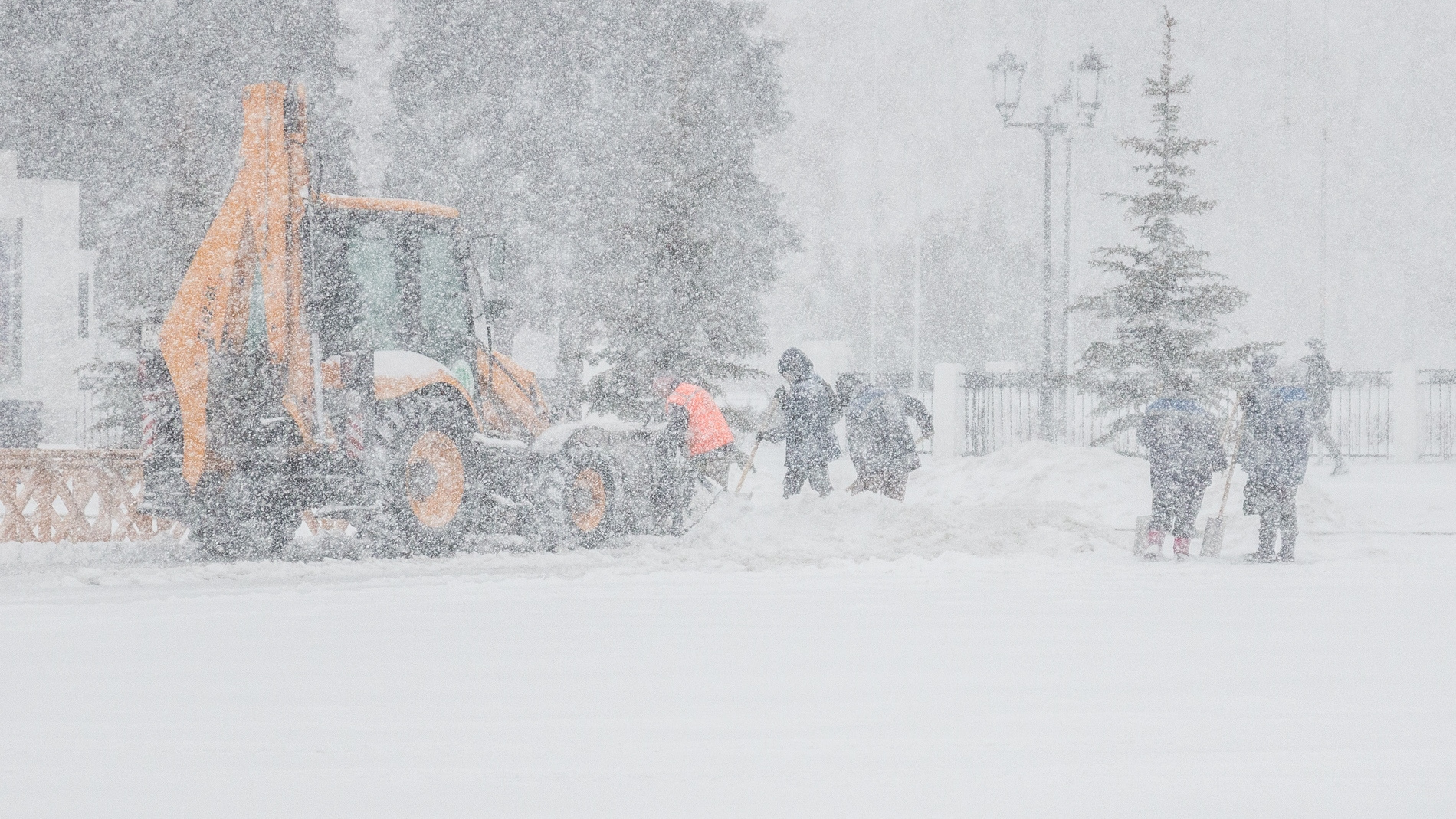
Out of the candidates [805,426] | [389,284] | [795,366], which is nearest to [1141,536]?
[805,426]

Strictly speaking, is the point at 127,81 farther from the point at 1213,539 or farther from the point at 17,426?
the point at 1213,539

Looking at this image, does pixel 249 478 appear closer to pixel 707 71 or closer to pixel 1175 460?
pixel 1175 460

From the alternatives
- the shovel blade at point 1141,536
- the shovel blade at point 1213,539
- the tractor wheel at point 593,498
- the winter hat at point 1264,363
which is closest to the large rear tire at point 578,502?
the tractor wheel at point 593,498

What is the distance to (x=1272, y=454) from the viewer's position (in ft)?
42.1

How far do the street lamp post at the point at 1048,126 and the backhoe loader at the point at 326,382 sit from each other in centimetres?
1123

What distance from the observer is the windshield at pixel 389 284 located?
42.2ft

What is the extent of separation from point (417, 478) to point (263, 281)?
1987mm

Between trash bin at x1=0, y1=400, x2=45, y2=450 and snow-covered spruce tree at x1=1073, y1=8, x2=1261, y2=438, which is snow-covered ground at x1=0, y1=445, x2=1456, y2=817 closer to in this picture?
snow-covered spruce tree at x1=1073, y1=8, x2=1261, y2=438

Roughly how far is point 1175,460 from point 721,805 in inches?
342

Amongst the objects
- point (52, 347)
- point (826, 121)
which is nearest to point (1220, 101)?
point (826, 121)

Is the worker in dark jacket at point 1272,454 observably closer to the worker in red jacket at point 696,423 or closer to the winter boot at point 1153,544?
the winter boot at point 1153,544

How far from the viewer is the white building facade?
93.1ft

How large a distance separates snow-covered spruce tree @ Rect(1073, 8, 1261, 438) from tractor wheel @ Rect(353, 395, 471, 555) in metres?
10.3

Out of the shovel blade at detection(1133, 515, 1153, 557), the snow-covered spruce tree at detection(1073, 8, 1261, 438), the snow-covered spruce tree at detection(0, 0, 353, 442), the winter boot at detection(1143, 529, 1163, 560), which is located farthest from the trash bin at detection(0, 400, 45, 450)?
the winter boot at detection(1143, 529, 1163, 560)
